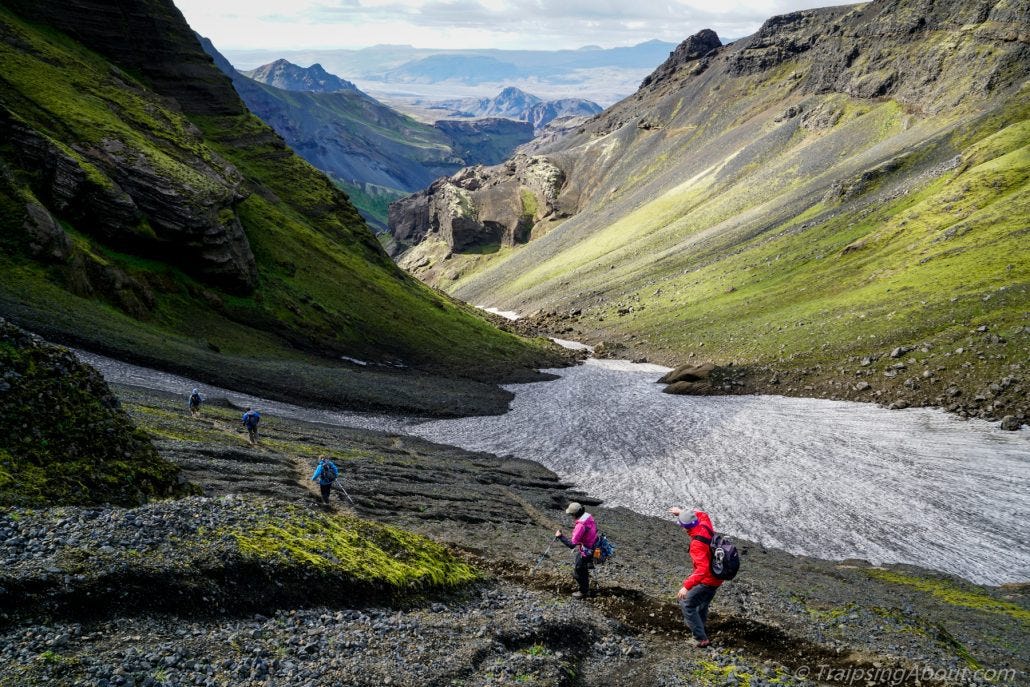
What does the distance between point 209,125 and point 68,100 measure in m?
38.6

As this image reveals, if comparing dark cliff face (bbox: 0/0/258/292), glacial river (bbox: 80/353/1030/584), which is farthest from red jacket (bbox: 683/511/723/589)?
dark cliff face (bbox: 0/0/258/292)

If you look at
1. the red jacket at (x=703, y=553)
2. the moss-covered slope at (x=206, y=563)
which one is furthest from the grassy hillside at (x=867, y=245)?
the moss-covered slope at (x=206, y=563)

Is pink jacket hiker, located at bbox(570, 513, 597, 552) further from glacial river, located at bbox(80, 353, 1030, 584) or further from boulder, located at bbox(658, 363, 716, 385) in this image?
boulder, located at bbox(658, 363, 716, 385)

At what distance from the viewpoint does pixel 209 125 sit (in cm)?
12712

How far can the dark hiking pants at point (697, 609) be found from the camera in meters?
18.2

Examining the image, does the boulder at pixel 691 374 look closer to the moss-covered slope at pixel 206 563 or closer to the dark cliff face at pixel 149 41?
the moss-covered slope at pixel 206 563

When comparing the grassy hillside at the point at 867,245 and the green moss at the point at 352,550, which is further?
the grassy hillside at the point at 867,245

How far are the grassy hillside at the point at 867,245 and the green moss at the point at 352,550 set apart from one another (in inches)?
2609

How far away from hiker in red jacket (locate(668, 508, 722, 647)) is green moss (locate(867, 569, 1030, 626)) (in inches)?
771

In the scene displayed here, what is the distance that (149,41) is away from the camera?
400ft

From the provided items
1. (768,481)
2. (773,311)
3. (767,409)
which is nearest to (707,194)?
(773,311)

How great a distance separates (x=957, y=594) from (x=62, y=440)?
40.0 metres

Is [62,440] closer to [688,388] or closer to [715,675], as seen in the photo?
[715,675]

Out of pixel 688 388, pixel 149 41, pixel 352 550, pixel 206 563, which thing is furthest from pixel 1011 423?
Result: pixel 149 41
